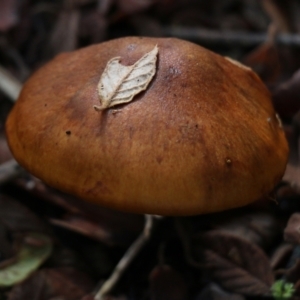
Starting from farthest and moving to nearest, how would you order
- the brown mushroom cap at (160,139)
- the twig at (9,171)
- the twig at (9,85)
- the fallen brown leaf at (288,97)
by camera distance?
the twig at (9,85), the fallen brown leaf at (288,97), the twig at (9,171), the brown mushroom cap at (160,139)

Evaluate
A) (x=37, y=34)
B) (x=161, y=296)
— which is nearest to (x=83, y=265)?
(x=161, y=296)

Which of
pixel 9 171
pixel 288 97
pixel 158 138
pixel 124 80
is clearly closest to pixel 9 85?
pixel 9 171

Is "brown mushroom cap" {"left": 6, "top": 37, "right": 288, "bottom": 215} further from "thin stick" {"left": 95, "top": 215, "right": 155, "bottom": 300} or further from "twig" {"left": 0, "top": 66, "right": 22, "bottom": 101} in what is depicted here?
"twig" {"left": 0, "top": 66, "right": 22, "bottom": 101}

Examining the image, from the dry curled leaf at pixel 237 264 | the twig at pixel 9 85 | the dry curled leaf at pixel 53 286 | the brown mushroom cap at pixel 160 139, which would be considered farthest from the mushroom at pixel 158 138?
the twig at pixel 9 85

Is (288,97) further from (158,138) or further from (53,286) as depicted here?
(53,286)

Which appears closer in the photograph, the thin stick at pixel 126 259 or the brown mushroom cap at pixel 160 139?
the brown mushroom cap at pixel 160 139

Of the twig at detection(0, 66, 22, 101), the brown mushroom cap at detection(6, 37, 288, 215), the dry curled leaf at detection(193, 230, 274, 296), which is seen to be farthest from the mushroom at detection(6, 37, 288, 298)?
the twig at detection(0, 66, 22, 101)

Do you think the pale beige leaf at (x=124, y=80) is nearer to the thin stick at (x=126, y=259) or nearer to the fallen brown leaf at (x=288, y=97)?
the thin stick at (x=126, y=259)
